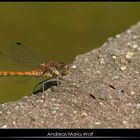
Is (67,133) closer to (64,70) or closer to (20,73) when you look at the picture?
(64,70)

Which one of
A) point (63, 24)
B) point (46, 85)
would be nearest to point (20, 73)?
point (46, 85)

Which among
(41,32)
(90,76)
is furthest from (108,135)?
(41,32)

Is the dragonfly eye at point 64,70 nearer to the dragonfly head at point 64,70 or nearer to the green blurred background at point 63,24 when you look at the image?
the dragonfly head at point 64,70

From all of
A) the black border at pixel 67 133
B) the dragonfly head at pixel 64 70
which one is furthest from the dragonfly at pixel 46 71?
the black border at pixel 67 133

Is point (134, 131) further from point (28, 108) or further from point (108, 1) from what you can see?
point (108, 1)

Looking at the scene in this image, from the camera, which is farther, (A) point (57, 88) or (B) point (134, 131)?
(A) point (57, 88)

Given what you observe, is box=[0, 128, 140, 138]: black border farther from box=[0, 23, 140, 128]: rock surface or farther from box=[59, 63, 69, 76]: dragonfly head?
box=[59, 63, 69, 76]: dragonfly head
